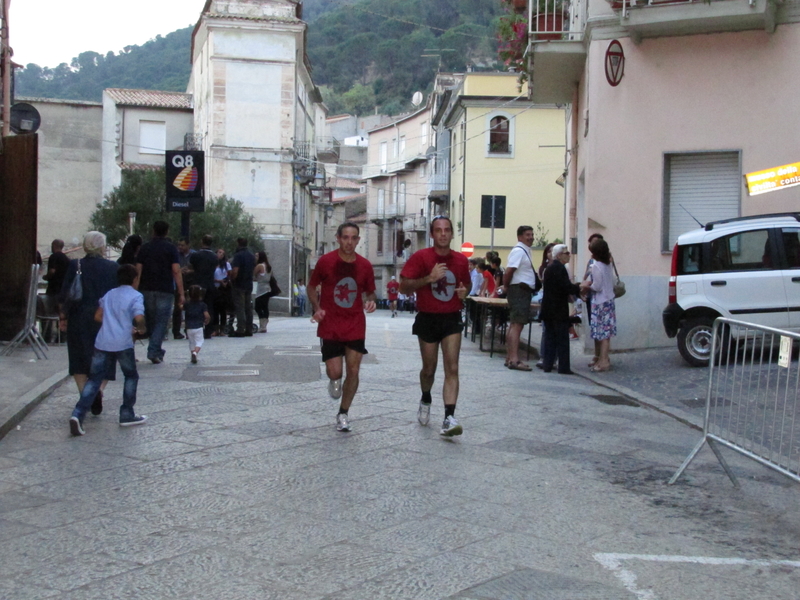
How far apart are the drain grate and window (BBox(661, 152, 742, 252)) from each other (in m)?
4.85

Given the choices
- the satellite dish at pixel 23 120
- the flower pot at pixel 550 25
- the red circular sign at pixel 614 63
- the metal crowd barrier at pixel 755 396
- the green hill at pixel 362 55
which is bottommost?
the metal crowd barrier at pixel 755 396

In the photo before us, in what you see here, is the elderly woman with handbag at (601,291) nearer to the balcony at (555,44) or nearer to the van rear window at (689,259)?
the van rear window at (689,259)

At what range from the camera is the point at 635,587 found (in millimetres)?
4176

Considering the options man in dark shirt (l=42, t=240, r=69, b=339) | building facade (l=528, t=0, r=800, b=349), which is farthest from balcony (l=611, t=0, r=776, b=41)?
man in dark shirt (l=42, t=240, r=69, b=339)

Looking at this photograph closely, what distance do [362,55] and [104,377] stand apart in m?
103

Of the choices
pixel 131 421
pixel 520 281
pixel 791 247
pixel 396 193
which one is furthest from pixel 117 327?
pixel 396 193

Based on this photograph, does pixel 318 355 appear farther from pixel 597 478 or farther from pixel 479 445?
pixel 597 478

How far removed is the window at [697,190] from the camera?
48.0ft

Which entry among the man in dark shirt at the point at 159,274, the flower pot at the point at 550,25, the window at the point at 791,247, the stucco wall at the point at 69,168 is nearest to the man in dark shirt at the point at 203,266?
the man in dark shirt at the point at 159,274

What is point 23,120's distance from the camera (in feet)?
54.5

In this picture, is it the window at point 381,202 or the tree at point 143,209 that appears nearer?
the tree at point 143,209

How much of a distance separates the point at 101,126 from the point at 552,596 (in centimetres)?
5010

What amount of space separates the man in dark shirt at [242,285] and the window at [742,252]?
28.7 feet

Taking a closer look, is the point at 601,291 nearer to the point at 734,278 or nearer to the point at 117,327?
the point at 734,278
